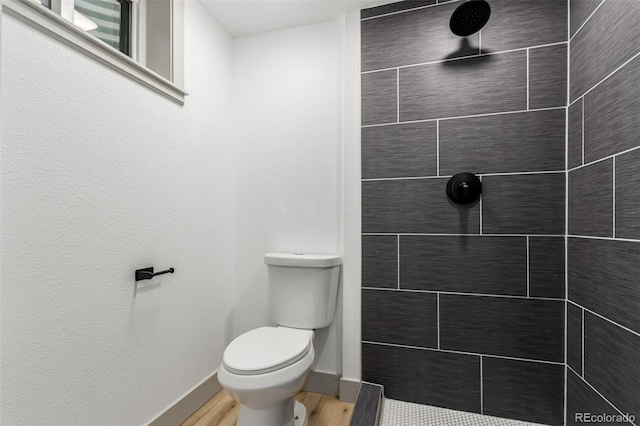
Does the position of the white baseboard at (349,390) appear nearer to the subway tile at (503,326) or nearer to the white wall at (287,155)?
the white wall at (287,155)

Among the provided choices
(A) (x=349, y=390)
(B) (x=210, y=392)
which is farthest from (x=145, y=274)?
(A) (x=349, y=390)

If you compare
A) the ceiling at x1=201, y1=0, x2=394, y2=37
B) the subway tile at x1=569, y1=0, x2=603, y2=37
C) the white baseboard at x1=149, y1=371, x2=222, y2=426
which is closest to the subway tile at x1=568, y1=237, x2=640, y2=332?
the subway tile at x1=569, y1=0, x2=603, y2=37

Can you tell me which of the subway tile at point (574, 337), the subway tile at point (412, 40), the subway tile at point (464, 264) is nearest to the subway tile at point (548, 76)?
the subway tile at point (412, 40)

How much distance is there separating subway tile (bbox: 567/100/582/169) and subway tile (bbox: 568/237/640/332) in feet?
1.11

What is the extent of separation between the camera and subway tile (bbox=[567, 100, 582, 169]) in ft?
4.26

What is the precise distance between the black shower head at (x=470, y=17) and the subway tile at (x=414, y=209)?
2.17 feet

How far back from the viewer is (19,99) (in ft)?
2.97

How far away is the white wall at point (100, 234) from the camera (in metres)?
0.91

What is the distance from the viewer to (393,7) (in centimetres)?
163

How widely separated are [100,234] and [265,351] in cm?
77

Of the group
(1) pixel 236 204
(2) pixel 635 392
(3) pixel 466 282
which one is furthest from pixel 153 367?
(2) pixel 635 392

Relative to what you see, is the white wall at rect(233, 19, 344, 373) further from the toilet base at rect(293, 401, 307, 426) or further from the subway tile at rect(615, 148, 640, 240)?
the subway tile at rect(615, 148, 640, 240)

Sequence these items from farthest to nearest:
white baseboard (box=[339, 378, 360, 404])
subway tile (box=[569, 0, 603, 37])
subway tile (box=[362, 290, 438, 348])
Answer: white baseboard (box=[339, 378, 360, 404])
subway tile (box=[362, 290, 438, 348])
subway tile (box=[569, 0, 603, 37])

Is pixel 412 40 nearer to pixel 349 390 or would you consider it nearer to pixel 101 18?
pixel 101 18
